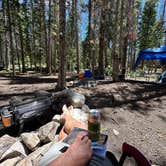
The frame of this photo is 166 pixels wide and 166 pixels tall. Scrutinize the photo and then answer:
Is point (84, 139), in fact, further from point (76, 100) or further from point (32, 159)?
point (76, 100)

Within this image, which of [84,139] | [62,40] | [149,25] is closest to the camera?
[84,139]

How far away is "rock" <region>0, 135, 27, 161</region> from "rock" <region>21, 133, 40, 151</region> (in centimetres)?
11

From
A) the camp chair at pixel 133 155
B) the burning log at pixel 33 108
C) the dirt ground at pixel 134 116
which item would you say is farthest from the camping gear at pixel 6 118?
the camp chair at pixel 133 155

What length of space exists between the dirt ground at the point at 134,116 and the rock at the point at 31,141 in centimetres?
143

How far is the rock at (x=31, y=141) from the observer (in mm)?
3969

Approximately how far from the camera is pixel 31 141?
4.00m

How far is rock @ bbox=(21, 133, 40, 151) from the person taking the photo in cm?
397

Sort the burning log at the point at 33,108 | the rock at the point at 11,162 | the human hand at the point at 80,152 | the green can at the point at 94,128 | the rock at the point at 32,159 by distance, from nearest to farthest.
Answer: the human hand at the point at 80,152
the green can at the point at 94,128
the rock at the point at 32,159
the rock at the point at 11,162
the burning log at the point at 33,108

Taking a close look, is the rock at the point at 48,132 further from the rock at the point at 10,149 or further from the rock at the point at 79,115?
the rock at the point at 79,115

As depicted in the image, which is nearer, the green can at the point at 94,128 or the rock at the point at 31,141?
the green can at the point at 94,128

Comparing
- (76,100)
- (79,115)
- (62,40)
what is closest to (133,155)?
(79,115)

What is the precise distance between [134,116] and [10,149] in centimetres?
322

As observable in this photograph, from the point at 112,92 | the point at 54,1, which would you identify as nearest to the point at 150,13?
the point at 54,1

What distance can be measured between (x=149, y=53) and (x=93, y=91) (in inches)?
266
